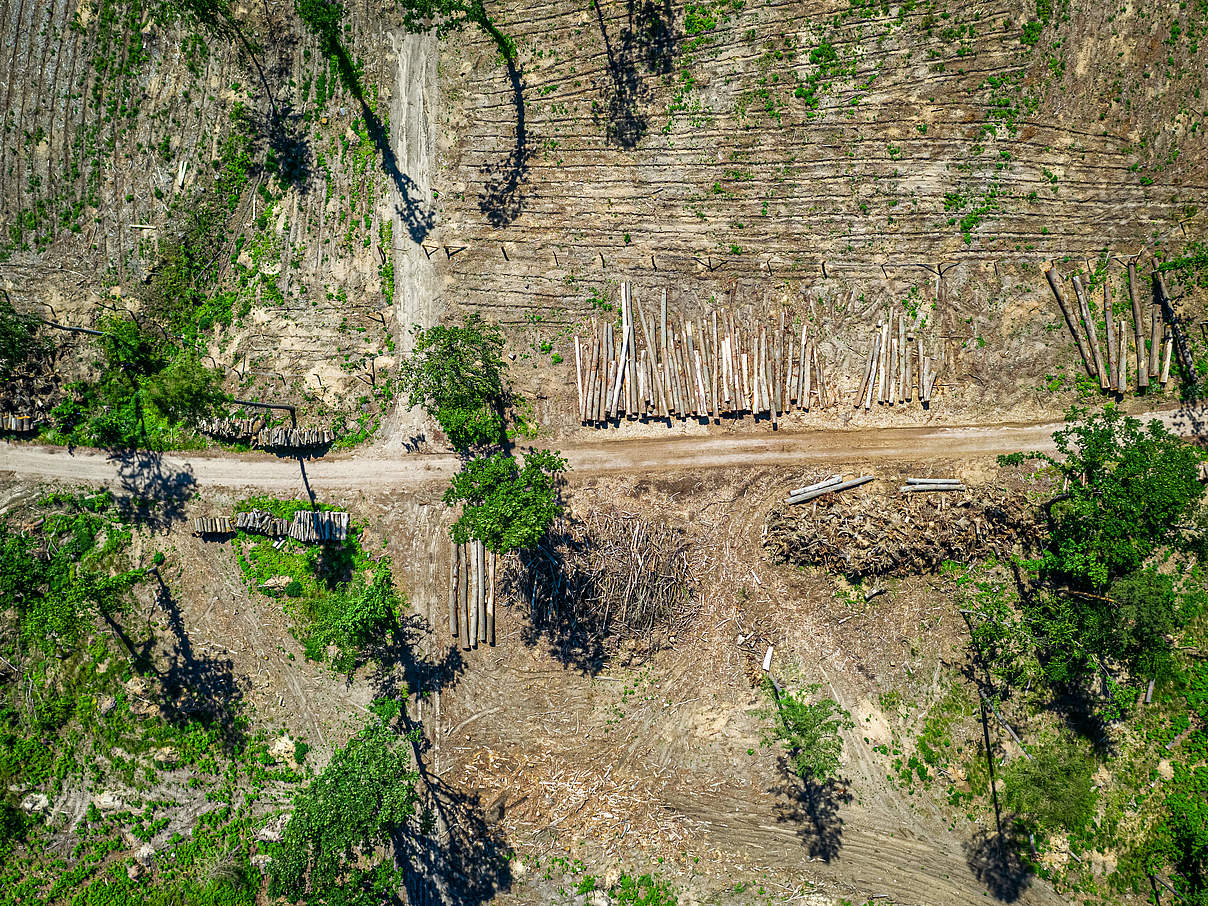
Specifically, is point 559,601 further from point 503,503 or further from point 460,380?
point 460,380

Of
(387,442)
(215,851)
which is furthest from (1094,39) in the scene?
(215,851)

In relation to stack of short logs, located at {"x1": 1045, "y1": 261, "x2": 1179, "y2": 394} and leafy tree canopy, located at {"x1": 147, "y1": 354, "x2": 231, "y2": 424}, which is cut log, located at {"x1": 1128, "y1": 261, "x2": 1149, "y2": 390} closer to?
stack of short logs, located at {"x1": 1045, "y1": 261, "x2": 1179, "y2": 394}

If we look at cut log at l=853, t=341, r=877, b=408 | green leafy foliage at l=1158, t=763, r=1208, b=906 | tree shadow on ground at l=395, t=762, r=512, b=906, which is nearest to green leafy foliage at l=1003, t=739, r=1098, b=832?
green leafy foliage at l=1158, t=763, r=1208, b=906

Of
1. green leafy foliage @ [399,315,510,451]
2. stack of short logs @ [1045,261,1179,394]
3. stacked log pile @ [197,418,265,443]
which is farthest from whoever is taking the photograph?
stacked log pile @ [197,418,265,443]

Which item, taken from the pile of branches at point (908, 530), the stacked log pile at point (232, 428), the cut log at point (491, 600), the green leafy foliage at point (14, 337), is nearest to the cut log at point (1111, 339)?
the pile of branches at point (908, 530)

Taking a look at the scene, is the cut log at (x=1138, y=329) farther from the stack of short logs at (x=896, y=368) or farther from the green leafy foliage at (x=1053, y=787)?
the green leafy foliage at (x=1053, y=787)

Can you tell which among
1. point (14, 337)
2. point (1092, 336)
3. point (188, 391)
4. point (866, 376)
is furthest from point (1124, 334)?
point (14, 337)
